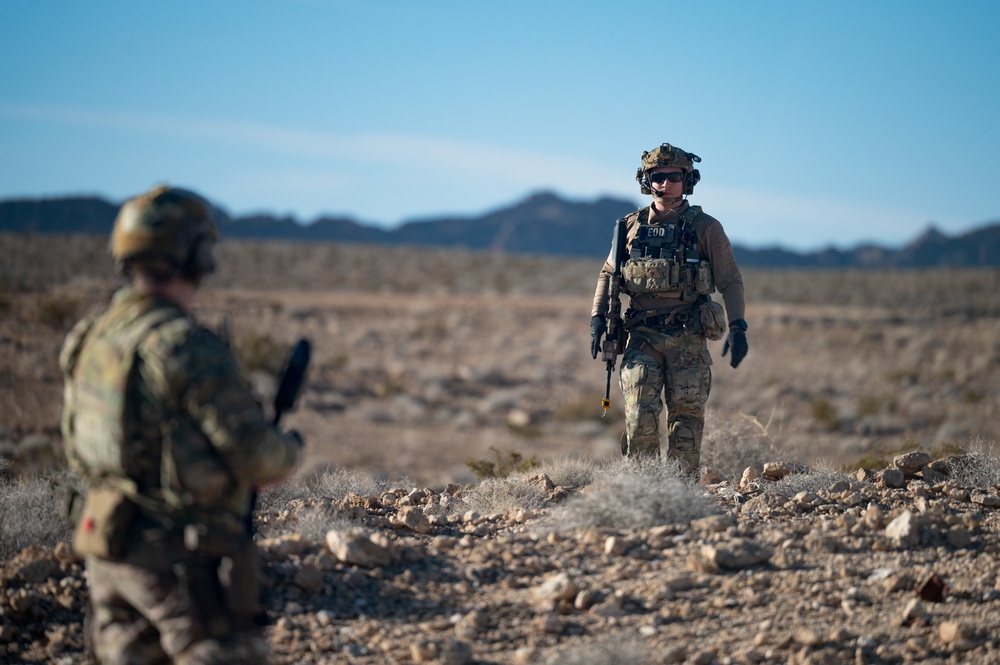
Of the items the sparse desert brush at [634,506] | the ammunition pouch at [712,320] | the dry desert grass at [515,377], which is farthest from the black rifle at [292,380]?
the dry desert grass at [515,377]

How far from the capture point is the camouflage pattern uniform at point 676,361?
23.0 ft

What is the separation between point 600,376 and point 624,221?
19.1 meters

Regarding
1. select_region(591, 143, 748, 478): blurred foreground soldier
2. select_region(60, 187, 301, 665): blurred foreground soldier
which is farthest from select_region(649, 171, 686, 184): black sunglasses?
select_region(60, 187, 301, 665): blurred foreground soldier

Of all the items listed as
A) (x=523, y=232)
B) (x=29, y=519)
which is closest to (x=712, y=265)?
(x=29, y=519)

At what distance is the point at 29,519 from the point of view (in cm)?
618

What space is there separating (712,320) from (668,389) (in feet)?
1.88

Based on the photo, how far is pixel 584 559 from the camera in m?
5.39

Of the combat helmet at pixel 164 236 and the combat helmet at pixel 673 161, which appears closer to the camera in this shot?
the combat helmet at pixel 164 236

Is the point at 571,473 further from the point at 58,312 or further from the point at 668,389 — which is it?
the point at 58,312

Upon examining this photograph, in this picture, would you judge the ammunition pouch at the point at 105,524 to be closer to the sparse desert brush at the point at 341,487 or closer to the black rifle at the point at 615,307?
the sparse desert brush at the point at 341,487

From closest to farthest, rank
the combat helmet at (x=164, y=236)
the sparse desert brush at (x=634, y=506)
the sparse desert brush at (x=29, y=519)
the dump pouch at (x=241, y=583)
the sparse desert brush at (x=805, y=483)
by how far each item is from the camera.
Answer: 1. the dump pouch at (x=241, y=583)
2. the combat helmet at (x=164, y=236)
3. the sparse desert brush at (x=634, y=506)
4. the sparse desert brush at (x=29, y=519)
5. the sparse desert brush at (x=805, y=483)

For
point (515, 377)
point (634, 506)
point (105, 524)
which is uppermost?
point (105, 524)

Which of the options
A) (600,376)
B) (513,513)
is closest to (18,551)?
(513,513)

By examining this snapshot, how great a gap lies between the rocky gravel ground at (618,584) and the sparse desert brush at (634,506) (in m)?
0.01
